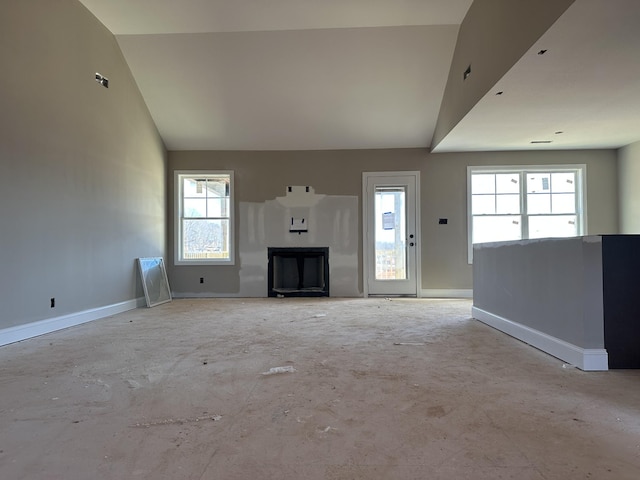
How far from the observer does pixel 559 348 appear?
282cm

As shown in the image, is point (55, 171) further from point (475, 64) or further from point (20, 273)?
point (475, 64)

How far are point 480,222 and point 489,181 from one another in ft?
2.44

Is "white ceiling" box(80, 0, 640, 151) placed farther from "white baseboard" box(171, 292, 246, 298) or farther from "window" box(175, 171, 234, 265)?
"white baseboard" box(171, 292, 246, 298)

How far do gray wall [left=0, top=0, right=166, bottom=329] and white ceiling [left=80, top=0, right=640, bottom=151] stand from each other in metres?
0.61

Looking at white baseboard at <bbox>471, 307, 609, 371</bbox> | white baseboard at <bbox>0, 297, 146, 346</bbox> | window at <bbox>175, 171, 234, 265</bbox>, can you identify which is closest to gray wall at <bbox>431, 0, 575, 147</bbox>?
white baseboard at <bbox>471, 307, 609, 371</bbox>

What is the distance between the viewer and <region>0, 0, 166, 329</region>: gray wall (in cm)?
350

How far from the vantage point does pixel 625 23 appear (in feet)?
9.05

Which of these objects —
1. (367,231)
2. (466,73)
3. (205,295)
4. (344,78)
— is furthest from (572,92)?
(205,295)

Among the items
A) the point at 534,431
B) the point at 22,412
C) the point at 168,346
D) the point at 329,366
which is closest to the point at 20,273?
the point at 168,346

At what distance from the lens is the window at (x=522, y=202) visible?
262 inches

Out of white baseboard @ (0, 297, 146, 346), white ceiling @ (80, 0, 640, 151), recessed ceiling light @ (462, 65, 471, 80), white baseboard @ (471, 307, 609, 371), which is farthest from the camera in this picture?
recessed ceiling light @ (462, 65, 471, 80)

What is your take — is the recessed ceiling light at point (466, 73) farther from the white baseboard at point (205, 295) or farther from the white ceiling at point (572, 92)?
the white baseboard at point (205, 295)

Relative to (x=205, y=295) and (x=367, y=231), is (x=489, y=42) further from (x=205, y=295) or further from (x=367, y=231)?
(x=205, y=295)

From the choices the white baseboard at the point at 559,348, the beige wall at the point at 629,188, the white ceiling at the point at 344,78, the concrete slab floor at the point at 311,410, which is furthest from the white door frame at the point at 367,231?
the beige wall at the point at 629,188
